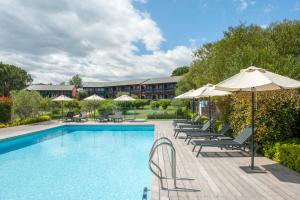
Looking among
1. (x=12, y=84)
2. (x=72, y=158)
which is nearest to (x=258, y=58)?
(x=72, y=158)

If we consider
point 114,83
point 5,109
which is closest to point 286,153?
point 5,109

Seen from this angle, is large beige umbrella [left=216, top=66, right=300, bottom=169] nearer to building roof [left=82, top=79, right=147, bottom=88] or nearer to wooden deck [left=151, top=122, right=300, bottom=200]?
wooden deck [left=151, top=122, right=300, bottom=200]

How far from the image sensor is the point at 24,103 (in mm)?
22422

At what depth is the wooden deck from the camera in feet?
16.5

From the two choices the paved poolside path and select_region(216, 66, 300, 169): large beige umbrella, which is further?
select_region(216, 66, 300, 169): large beige umbrella

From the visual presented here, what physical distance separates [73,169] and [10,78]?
191 ft

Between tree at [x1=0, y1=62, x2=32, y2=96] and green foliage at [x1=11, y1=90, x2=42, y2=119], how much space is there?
39.9 meters

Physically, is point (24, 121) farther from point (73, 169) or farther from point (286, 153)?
point (286, 153)

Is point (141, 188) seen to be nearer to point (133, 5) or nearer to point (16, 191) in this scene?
point (16, 191)

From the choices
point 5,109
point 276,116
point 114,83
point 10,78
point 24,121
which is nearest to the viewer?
point 276,116

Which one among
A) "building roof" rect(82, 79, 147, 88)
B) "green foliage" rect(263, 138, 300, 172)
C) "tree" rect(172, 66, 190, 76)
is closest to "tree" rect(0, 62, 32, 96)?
"building roof" rect(82, 79, 147, 88)

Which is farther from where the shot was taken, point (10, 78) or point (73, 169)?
point (10, 78)

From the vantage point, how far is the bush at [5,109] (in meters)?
20.8

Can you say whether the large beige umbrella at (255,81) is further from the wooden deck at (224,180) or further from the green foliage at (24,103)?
the green foliage at (24,103)
